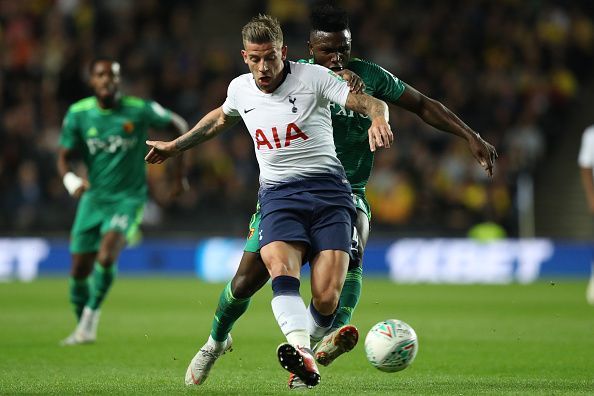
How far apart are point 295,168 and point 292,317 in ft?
3.05

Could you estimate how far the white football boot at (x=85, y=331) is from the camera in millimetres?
10297

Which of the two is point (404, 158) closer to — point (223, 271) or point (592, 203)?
point (223, 271)

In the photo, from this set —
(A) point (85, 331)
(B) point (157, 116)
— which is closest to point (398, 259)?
(B) point (157, 116)

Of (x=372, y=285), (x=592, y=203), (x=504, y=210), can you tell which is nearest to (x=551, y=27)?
(x=504, y=210)

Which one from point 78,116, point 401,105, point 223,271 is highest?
point 401,105

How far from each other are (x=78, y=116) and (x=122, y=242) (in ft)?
4.26

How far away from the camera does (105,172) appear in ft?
36.2

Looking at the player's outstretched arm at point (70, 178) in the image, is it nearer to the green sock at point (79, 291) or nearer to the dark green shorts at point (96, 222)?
the dark green shorts at point (96, 222)

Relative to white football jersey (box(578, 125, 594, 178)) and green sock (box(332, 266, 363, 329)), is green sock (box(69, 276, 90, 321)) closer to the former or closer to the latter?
green sock (box(332, 266, 363, 329))

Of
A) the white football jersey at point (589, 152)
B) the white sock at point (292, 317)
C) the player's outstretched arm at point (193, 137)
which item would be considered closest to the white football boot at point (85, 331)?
the player's outstretched arm at point (193, 137)

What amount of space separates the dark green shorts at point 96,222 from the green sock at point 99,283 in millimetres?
316

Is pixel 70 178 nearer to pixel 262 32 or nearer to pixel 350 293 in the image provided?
pixel 350 293

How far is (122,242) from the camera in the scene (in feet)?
35.3

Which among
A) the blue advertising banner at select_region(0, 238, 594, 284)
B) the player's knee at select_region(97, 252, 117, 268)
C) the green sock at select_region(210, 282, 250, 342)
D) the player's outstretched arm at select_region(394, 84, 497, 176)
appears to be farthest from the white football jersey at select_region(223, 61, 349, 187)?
the blue advertising banner at select_region(0, 238, 594, 284)
